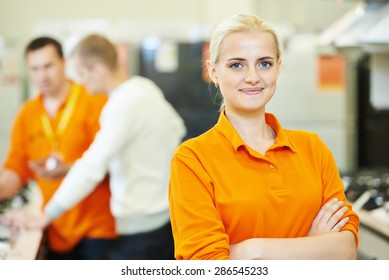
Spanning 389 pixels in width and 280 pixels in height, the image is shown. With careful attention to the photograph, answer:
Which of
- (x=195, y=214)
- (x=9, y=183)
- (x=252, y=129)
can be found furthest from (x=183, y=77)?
(x=195, y=214)

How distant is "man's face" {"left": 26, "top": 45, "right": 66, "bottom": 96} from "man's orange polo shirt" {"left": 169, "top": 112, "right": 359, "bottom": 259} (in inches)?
33.5

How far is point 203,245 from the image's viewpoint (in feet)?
3.51

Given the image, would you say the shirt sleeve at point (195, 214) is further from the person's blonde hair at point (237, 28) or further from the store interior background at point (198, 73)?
the store interior background at point (198, 73)

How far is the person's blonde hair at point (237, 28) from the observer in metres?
1.12

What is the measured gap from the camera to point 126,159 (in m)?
1.76

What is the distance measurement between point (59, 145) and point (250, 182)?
3.21 feet

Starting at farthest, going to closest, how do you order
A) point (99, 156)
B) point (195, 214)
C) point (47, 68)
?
point (47, 68)
point (99, 156)
point (195, 214)

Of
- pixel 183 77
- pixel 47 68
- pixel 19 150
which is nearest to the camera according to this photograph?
pixel 47 68

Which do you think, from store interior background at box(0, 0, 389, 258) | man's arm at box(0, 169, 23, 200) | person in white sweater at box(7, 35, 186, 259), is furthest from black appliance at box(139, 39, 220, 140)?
person in white sweater at box(7, 35, 186, 259)

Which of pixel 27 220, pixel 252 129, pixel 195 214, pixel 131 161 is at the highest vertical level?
pixel 252 129

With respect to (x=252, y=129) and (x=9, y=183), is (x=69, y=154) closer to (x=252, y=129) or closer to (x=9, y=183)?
(x=9, y=183)

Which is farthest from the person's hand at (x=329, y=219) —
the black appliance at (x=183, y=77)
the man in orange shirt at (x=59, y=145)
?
the black appliance at (x=183, y=77)
